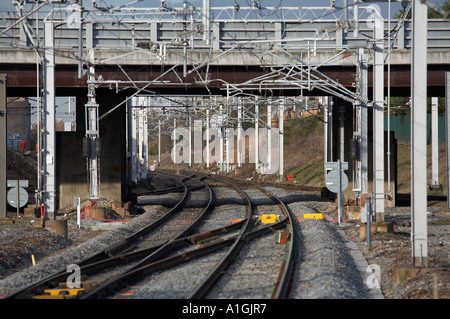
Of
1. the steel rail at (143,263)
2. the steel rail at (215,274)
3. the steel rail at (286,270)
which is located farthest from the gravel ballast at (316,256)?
the steel rail at (143,263)

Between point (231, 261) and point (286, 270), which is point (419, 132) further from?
point (231, 261)

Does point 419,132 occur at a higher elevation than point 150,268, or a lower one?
higher

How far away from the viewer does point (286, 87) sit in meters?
28.1

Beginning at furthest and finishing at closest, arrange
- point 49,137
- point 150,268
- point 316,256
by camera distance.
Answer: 1. point 49,137
2. point 316,256
3. point 150,268

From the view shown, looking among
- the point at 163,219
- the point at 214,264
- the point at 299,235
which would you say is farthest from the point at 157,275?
the point at 163,219

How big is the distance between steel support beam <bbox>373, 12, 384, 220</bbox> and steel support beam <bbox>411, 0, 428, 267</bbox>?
7.90 metres

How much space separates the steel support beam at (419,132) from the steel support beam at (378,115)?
790 cm

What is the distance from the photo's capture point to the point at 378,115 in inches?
801

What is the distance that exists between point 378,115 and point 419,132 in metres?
8.78

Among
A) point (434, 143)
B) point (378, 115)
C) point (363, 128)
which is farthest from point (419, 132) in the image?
point (434, 143)

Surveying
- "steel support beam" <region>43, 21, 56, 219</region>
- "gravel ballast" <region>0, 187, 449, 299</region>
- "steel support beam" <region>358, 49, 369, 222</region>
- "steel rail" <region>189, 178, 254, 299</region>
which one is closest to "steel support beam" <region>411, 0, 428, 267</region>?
"gravel ballast" <region>0, 187, 449, 299</region>

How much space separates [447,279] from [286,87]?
713 inches

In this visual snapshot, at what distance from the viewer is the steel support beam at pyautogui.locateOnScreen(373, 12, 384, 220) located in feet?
64.9

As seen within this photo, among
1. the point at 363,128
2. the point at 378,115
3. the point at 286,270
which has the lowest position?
the point at 286,270
